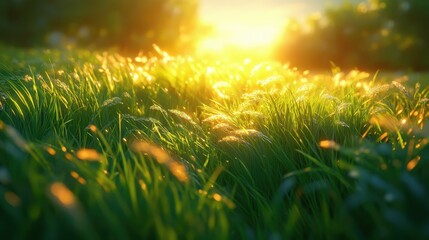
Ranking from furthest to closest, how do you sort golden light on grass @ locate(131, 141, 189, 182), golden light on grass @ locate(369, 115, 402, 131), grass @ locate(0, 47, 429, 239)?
golden light on grass @ locate(369, 115, 402, 131) → golden light on grass @ locate(131, 141, 189, 182) → grass @ locate(0, 47, 429, 239)

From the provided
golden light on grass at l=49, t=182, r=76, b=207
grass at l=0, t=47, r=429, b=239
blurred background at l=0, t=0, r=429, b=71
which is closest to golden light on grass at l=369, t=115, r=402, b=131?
grass at l=0, t=47, r=429, b=239

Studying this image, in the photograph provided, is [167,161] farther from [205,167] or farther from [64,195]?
[205,167]

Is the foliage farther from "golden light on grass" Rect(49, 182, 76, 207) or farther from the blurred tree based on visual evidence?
"golden light on grass" Rect(49, 182, 76, 207)

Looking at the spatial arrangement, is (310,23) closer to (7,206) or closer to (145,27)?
(145,27)

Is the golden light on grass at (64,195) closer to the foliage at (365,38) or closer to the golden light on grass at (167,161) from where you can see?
the golden light on grass at (167,161)

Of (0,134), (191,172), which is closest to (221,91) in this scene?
(191,172)

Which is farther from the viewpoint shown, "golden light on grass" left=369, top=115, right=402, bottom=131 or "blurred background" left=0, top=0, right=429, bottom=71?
"blurred background" left=0, top=0, right=429, bottom=71

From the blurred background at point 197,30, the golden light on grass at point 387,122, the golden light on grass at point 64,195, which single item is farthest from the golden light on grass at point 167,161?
the blurred background at point 197,30
